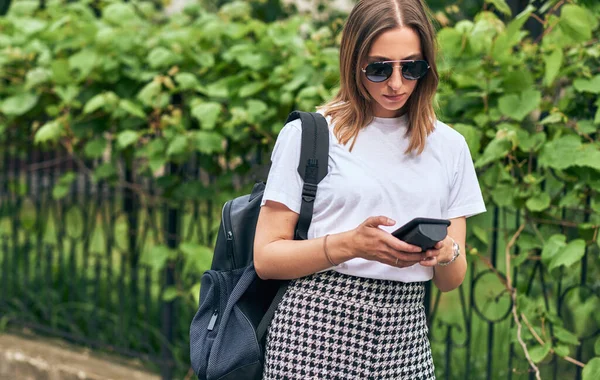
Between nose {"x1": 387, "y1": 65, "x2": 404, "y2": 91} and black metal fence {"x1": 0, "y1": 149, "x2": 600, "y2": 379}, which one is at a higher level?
nose {"x1": 387, "y1": 65, "x2": 404, "y2": 91}

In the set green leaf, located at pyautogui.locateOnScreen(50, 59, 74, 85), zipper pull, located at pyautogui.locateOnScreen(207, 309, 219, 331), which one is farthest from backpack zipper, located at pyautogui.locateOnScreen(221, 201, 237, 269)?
green leaf, located at pyautogui.locateOnScreen(50, 59, 74, 85)

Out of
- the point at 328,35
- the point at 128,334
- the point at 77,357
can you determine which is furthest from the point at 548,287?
the point at 77,357

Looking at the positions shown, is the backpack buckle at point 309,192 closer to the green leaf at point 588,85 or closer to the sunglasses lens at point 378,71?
the sunglasses lens at point 378,71

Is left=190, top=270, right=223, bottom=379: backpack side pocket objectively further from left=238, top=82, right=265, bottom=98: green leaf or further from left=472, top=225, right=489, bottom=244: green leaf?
left=238, top=82, right=265, bottom=98: green leaf

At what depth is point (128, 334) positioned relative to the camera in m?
4.49

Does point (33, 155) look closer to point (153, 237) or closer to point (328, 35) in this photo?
point (153, 237)

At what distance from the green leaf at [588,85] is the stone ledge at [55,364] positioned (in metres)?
2.54

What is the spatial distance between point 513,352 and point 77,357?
2435 millimetres

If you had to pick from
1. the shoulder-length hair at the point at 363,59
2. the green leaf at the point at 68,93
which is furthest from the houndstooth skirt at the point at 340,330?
the green leaf at the point at 68,93

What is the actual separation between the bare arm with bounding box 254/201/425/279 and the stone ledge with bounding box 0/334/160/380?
2.47 meters

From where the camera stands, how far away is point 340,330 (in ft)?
6.75

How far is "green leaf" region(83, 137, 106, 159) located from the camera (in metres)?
4.05

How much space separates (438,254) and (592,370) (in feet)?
3.98

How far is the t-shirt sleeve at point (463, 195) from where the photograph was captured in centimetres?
210
